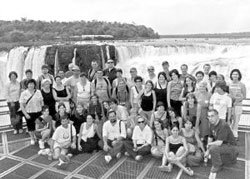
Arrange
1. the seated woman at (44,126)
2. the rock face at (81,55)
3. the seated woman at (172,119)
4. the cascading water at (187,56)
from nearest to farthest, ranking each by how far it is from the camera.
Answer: the seated woman at (172,119)
the seated woman at (44,126)
the cascading water at (187,56)
the rock face at (81,55)

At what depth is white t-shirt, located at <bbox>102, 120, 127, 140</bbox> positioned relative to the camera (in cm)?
460

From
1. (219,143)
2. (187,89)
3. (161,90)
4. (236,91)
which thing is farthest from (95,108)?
(236,91)

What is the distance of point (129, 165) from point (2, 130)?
11.3 ft

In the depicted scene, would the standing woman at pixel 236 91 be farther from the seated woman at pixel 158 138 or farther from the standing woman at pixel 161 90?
the seated woman at pixel 158 138

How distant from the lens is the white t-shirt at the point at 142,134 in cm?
448

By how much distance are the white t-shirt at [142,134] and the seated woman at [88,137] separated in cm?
79

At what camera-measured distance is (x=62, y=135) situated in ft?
15.0

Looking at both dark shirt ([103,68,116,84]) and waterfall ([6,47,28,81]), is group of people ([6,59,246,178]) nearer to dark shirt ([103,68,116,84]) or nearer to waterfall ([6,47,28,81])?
dark shirt ([103,68,116,84])

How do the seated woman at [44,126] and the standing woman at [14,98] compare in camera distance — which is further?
the standing woman at [14,98]

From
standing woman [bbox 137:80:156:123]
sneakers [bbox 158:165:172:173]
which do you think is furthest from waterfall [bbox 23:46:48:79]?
A: sneakers [bbox 158:165:172:173]

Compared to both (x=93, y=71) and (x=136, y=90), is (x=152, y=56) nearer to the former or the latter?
(x=93, y=71)

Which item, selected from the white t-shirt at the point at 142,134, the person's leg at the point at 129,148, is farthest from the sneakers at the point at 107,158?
the white t-shirt at the point at 142,134

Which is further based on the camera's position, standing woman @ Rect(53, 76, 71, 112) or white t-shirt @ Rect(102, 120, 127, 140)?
standing woman @ Rect(53, 76, 71, 112)

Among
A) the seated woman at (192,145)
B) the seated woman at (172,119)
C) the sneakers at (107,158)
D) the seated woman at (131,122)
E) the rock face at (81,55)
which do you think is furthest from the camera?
the rock face at (81,55)
